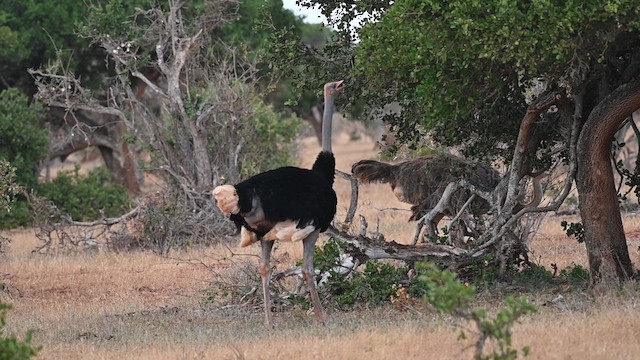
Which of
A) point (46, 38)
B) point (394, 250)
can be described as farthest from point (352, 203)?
point (46, 38)

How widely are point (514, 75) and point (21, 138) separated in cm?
1295

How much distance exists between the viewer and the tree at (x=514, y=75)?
8.37 m

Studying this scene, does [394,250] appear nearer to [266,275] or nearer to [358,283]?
[358,283]

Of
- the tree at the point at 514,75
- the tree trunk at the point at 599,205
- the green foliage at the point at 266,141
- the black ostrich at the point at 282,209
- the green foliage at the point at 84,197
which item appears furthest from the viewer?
the green foliage at the point at 84,197

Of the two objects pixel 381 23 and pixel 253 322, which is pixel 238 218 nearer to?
pixel 253 322

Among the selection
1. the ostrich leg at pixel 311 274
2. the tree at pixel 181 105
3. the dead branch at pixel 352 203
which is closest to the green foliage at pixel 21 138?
the tree at pixel 181 105

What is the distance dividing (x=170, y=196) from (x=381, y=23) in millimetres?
7800

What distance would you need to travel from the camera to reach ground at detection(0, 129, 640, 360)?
786cm

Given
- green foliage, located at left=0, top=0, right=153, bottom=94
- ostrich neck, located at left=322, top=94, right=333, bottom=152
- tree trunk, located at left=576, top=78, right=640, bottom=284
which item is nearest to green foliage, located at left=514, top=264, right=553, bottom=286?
tree trunk, located at left=576, top=78, right=640, bottom=284

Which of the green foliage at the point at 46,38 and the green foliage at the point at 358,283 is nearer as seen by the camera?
the green foliage at the point at 358,283

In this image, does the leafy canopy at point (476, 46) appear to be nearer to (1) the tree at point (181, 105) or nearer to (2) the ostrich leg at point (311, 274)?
(2) the ostrich leg at point (311, 274)

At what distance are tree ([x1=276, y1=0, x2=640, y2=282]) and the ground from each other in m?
1.02

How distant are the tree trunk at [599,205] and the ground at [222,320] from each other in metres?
0.31

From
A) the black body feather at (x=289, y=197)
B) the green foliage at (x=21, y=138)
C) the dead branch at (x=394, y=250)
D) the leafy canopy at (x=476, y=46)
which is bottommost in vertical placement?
the dead branch at (x=394, y=250)
